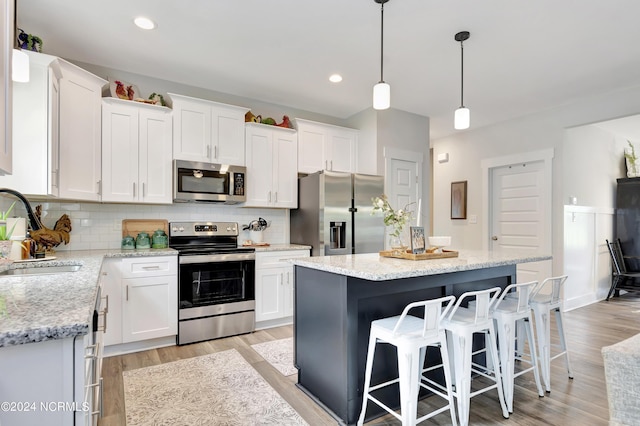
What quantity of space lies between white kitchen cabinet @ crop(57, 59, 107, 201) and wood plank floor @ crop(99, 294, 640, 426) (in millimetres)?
1499

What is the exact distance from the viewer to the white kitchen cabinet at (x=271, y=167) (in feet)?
12.8

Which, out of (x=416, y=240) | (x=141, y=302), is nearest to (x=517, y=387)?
(x=416, y=240)

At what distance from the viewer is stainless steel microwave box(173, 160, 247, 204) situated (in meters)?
3.45

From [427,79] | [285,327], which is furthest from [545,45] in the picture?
[285,327]

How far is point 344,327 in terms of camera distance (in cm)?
196

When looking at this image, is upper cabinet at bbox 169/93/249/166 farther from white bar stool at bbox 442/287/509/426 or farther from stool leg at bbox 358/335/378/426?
white bar stool at bbox 442/287/509/426

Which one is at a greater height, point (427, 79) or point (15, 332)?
point (427, 79)

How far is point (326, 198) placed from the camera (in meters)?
3.79

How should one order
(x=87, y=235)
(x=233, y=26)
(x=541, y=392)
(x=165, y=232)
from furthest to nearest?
(x=165, y=232) < (x=87, y=235) < (x=233, y=26) < (x=541, y=392)

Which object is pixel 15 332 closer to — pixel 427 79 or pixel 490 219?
pixel 427 79

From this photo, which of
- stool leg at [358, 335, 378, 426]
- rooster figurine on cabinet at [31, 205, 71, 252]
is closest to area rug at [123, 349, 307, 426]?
stool leg at [358, 335, 378, 426]

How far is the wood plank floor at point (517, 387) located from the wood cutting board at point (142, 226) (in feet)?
3.88

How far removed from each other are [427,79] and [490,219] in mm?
2679

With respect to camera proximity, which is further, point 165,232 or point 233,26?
point 165,232
